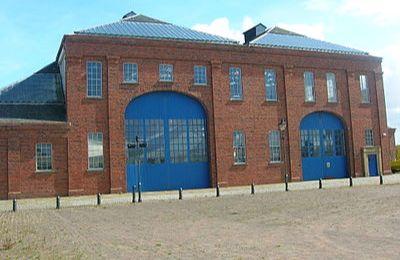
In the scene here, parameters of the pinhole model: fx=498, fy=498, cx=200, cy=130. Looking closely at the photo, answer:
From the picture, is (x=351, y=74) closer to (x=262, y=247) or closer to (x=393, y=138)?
(x=393, y=138)

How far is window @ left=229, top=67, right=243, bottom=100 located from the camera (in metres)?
36.2

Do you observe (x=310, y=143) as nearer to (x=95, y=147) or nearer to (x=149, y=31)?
(x=149, y=31)

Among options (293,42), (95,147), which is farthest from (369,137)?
(95,147)

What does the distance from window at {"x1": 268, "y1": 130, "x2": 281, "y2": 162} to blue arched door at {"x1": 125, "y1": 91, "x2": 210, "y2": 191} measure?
513 cm

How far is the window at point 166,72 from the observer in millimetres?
34188

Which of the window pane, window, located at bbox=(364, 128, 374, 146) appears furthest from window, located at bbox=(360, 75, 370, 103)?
the window pane

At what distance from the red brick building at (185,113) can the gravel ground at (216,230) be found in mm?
9938

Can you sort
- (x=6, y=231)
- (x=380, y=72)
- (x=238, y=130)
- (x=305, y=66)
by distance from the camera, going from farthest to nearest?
(x=380, y=72) < (x=305, y=66) < (x=238, y=130) < (x=6, y=231)

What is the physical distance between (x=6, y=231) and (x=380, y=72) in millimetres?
35654

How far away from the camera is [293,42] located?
132 ft

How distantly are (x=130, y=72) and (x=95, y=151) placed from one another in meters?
5.83

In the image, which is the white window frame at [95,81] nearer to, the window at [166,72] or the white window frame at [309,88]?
the window at [166,72]

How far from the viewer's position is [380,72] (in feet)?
139

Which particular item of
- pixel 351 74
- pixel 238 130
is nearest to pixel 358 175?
pixel 351 74
